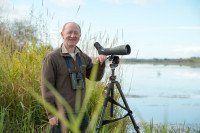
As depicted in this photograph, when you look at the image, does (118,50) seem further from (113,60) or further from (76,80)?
(76,80)

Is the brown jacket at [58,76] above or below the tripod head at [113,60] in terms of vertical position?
below

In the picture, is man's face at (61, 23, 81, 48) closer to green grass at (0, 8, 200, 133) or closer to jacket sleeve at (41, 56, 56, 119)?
jacket sleeve at (41, 56, 56, 119)

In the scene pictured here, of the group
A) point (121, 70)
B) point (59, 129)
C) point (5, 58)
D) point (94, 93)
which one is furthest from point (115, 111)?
point (59, 129)

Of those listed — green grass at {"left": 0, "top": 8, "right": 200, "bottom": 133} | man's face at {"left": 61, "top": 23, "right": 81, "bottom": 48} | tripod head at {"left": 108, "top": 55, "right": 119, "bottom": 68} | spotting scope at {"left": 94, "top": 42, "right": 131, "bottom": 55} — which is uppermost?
man's face at {"left": 61, "top": 23, "right": 81, "bottom": 48}

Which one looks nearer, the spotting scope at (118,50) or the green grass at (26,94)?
the spotting scope at (118,50)

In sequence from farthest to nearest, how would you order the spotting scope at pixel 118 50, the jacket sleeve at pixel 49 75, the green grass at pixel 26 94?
the green grass at pixel 26 94 < the jacket sleeve at pixel 49 75 < the spotting scope at pixel 118 50

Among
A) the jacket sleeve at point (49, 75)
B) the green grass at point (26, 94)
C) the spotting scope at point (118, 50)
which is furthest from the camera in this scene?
the green grass at point (26, 94)

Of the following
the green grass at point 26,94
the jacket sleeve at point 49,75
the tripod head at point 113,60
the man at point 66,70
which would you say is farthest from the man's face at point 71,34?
the green grass at point 26,94

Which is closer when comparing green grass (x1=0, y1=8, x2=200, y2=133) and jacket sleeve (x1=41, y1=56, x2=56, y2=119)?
jacket sleeve (x1=41, y1=56, x2=56, y2=119)

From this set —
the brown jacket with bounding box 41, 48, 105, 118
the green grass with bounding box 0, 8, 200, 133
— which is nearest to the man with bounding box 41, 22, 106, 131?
the brown jacket with bounding box 41, 48, 105, 118

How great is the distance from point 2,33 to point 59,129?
3415 millimetres

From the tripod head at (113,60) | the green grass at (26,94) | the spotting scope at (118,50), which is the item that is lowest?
the green grass at (26,94)

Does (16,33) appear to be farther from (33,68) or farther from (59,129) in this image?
(59,129)

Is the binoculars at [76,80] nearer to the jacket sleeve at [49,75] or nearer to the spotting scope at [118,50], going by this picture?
the jacket sleeve at [49,75]
